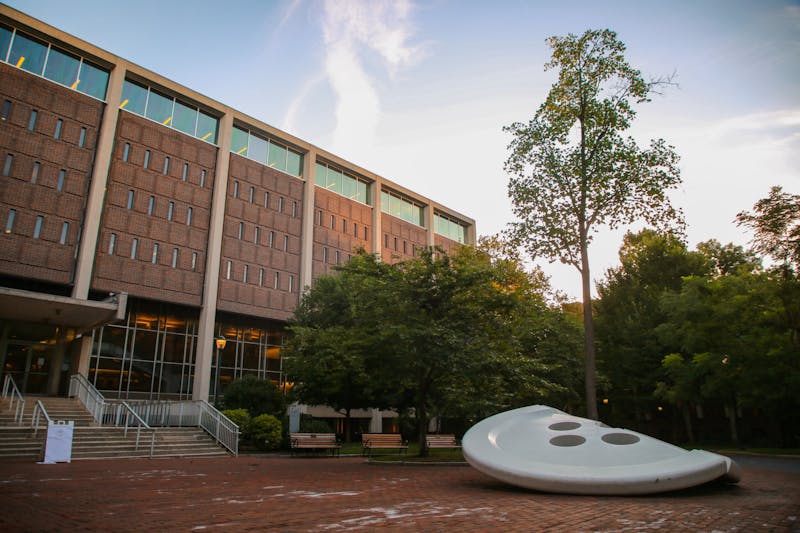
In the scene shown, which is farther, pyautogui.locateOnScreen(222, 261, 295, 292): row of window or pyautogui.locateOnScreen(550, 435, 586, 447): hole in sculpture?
pyautogui.locateOnScreen(222, 261, 295, 292): row of window

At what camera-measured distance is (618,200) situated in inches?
721

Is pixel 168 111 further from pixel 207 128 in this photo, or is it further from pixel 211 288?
pixel 211 288

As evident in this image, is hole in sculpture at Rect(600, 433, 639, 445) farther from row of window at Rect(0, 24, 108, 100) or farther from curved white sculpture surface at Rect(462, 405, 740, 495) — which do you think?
row of window at Rect(0, 24, 108, 100)

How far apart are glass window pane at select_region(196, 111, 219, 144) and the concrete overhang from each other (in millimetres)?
15554

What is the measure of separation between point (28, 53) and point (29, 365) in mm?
17693

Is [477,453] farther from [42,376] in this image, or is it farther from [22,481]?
[42,376]

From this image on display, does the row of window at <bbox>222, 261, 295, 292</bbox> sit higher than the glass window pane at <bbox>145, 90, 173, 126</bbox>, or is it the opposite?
the glass window pane at <bbox>145, 90, 173, 126</bbox>

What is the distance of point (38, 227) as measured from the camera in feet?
88.3

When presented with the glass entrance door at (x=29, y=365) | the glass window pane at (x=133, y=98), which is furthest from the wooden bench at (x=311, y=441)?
the glass window pane at (x=133, y=98)

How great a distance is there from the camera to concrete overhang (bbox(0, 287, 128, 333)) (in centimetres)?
2134

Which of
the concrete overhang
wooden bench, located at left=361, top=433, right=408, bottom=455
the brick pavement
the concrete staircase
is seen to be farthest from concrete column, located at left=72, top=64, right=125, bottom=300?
the brick pavement

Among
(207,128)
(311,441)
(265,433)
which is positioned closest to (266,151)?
(207,128)

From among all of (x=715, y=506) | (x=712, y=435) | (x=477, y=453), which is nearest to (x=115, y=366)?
(x=477, y=453)

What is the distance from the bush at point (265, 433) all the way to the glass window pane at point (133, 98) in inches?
871
